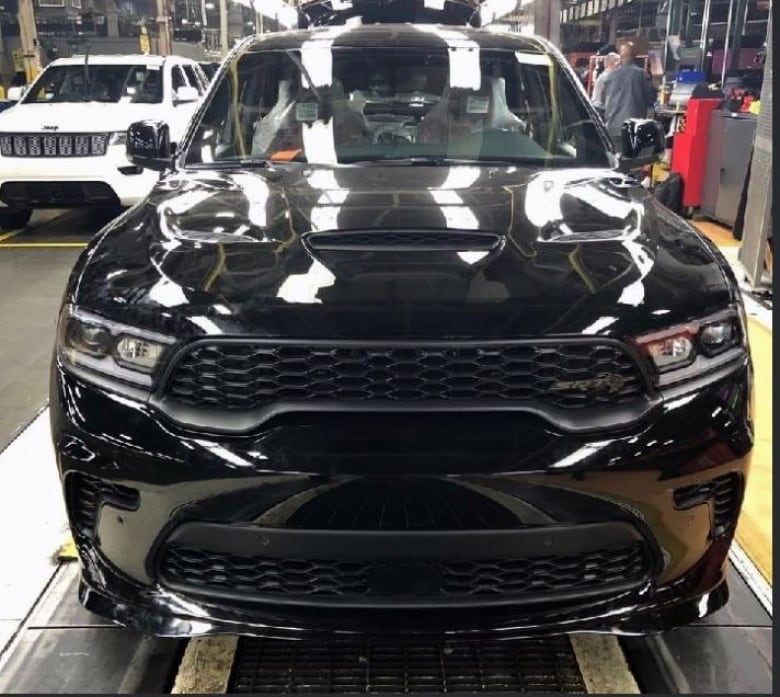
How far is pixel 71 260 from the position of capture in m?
6.74

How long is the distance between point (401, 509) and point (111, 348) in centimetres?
71

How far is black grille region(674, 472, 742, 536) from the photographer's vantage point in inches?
69.2

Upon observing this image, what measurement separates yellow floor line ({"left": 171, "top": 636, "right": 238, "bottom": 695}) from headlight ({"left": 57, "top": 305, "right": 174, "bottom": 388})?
2.66 ft

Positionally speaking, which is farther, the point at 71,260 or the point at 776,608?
the point at 71,260

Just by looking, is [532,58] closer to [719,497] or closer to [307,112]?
[307,112]

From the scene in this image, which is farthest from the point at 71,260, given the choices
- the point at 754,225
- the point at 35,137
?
the point at 754,225

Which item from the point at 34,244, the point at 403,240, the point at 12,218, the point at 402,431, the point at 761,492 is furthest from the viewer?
the point at 12,218

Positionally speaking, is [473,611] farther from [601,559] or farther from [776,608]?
[776,608]

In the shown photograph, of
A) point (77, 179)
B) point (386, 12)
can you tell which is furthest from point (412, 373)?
point (77, 179)

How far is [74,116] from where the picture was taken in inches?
292

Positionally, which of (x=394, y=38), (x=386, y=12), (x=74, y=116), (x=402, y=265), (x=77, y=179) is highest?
(x=386, y=12)

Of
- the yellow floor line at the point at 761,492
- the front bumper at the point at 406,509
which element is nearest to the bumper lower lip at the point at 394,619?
the front bumper at the point at 406,509

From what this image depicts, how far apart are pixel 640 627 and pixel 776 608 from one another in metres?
0.86

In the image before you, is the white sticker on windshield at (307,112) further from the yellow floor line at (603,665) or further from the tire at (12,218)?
the tire at (12,218)
